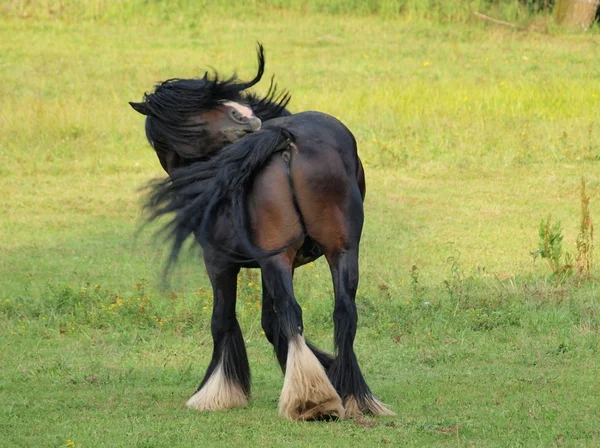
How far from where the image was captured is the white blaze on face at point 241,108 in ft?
19.5

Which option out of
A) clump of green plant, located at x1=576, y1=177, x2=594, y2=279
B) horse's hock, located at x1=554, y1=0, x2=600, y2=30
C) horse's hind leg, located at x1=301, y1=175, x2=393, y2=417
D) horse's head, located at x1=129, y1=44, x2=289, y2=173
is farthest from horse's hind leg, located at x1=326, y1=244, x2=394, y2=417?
horse's hock, located at x1=554, y1=0, x2=600, y2=30

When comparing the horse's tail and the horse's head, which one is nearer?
the horse's tail

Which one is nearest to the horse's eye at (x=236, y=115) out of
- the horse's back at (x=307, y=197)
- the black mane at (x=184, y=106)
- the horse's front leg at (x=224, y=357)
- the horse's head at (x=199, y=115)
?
the horse's head at (x=199, y=115)

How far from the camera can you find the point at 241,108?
19.6 feet

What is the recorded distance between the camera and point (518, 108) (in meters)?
16.1

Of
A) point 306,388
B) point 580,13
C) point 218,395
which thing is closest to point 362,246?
point 218,395

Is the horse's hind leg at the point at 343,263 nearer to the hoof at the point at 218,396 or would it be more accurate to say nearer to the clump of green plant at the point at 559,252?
the hoof at the point at 218,396

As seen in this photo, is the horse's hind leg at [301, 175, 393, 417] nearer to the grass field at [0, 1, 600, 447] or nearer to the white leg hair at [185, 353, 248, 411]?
the grass field at [0, 1, 600, 447]

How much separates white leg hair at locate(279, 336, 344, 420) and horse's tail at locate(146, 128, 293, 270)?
21.0 inches

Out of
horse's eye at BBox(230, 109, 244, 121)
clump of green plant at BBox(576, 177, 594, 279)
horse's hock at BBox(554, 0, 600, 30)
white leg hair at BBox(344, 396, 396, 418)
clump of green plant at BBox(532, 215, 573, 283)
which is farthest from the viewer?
horse's hock at BBox(554, 0, 600, 30)

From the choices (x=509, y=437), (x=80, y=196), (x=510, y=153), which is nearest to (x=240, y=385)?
(x=509, y=437)

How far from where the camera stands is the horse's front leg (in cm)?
579

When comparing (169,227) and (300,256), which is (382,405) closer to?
(300,256)

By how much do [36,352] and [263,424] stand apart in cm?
265
